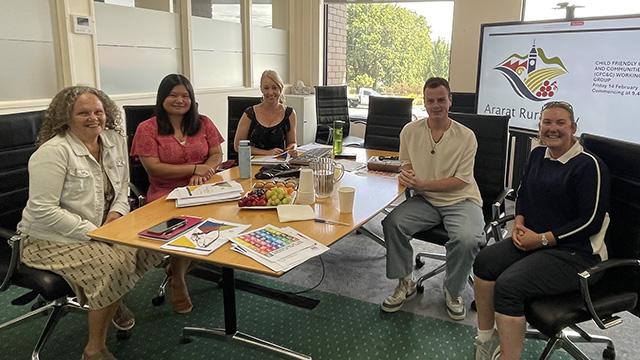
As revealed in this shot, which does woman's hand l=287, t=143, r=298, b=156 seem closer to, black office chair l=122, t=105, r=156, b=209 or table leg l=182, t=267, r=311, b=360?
black office chair l=122, t=105, r=156, b=209

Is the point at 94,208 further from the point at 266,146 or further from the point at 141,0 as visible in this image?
the point at 141,0

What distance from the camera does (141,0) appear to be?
4.04 m

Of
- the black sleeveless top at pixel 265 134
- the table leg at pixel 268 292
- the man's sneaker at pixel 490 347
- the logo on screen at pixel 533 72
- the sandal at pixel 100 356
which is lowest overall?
the table leg at pixel 268 292

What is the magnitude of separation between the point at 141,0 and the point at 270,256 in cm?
331

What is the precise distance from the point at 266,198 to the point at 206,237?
0.43 metres

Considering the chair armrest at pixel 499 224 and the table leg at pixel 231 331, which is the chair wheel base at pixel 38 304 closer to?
the table leg at pixel 231 331

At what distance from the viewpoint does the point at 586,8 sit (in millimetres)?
4008

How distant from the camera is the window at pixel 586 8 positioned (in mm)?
3977

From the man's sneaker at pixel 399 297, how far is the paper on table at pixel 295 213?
85 centimetres

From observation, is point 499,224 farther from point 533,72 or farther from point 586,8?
point 586,8

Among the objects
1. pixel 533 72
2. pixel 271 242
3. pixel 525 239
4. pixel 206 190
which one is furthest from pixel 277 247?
pixel 533 72

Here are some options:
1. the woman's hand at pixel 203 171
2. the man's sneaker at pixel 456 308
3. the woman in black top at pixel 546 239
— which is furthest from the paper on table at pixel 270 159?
the woman in black top at pixel 546 239

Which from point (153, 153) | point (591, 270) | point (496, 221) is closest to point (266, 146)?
point (153, 153)

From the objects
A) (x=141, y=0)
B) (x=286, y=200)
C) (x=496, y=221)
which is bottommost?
(x=496, y=221)
